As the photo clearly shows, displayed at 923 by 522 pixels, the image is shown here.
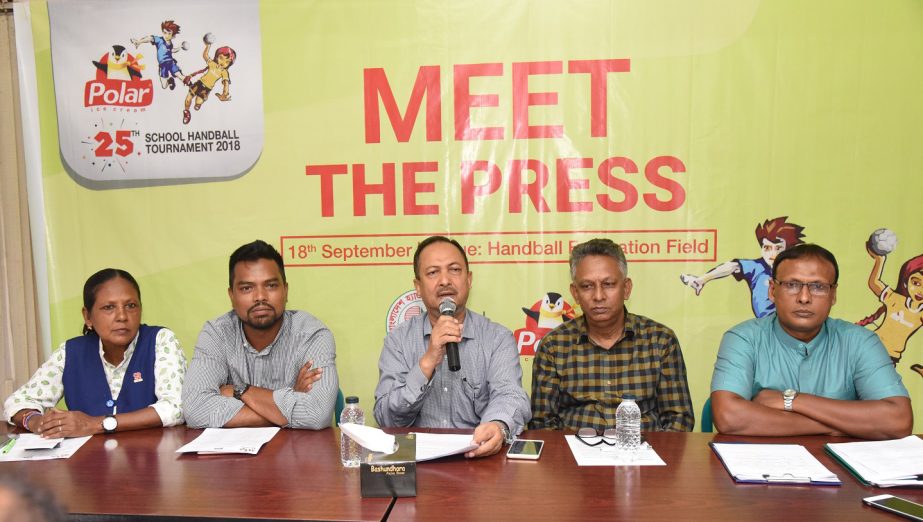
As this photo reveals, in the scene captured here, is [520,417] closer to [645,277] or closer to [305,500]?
[305,500]

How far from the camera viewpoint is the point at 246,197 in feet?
11.6

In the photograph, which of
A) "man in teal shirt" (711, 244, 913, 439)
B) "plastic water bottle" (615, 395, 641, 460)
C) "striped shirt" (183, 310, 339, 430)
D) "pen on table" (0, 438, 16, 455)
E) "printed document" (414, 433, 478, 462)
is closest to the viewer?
"printed document" (414, 433, 478, 462)

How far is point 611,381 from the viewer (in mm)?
2672

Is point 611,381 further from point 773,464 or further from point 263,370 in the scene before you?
point 263,370

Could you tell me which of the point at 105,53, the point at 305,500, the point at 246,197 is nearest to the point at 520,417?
the point at 305,500

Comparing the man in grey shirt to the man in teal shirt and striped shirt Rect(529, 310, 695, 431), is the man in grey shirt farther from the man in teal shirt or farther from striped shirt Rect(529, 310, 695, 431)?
the man in teal shirt

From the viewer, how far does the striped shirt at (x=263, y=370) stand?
2379 millimetres

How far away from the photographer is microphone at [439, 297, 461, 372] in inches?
85.4

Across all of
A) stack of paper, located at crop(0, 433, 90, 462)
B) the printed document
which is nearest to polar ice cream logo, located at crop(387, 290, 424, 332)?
the printed document

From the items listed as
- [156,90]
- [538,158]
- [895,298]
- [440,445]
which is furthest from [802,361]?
[156,90]

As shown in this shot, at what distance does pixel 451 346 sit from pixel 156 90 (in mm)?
2540

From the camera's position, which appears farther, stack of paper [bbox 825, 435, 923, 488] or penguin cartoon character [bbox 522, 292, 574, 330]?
penguin cartoon character [bbox 522, 292, 574, 330]

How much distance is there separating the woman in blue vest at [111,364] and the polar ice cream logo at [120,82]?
1306 millimetres

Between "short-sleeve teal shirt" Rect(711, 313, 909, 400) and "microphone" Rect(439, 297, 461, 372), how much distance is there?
1014mm
